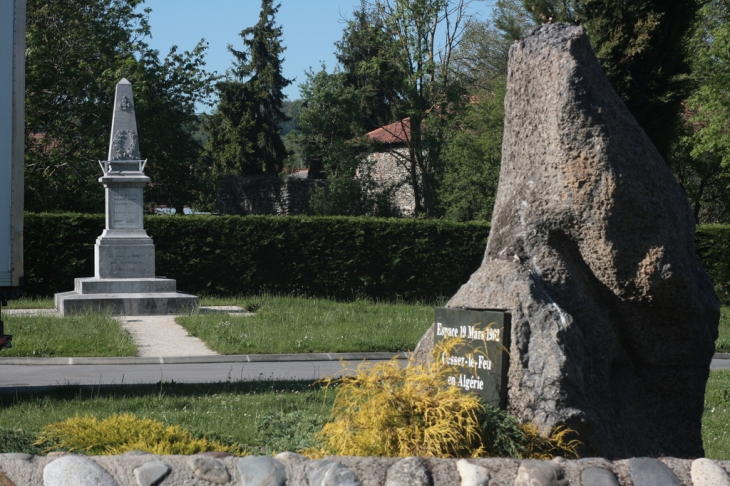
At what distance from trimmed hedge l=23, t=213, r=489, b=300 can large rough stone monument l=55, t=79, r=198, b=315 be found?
1862 millimetres

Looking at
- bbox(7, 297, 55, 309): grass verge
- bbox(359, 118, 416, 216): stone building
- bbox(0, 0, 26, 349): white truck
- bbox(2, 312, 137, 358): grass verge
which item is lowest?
bbox(7, 297, 55, 309): grass verge

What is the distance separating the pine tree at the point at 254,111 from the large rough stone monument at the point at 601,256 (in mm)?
43749

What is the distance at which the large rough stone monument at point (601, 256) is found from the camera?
5.73 metres

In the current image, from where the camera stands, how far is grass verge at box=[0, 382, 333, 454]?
5.91 meters

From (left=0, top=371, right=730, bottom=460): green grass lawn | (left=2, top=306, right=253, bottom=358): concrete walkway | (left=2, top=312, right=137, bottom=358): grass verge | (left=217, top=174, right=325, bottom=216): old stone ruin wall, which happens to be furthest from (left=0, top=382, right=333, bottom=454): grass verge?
(left=217, top=174, right=325, bottom=216): old stone ruin wall

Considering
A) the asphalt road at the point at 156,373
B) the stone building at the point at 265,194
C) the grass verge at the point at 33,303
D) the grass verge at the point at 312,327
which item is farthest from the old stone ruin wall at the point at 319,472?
the stone building at the point at 265,194

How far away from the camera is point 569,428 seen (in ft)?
16.7

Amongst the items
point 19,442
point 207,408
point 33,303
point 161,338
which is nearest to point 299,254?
point 33,303

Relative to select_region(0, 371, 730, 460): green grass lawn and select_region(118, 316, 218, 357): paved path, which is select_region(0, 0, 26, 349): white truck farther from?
select_region(118, 316, 218, 357): paved path

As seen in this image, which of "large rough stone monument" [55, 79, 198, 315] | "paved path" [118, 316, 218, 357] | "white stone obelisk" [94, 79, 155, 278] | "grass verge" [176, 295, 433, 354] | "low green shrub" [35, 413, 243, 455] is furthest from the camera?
"white stone obelisk" [94, 79, 155, 278]

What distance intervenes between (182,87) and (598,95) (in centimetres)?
3177

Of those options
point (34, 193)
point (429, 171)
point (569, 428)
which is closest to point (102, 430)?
point (569, 428)

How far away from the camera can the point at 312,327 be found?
15.8 m

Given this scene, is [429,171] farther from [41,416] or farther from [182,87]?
[41,416]
